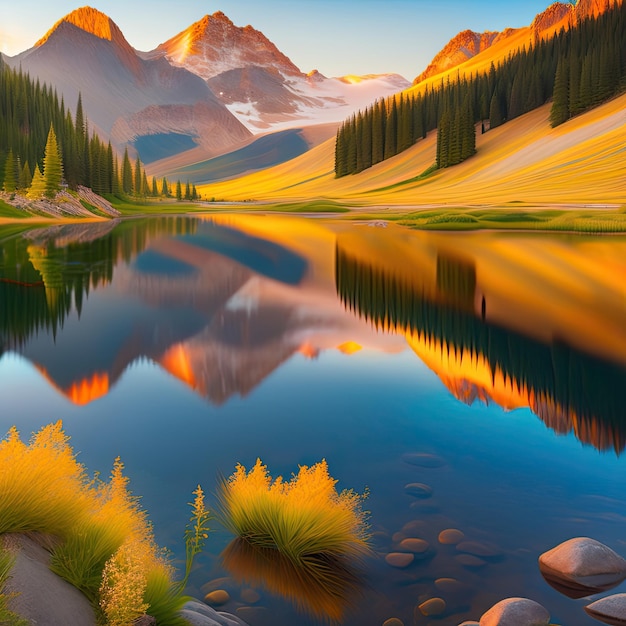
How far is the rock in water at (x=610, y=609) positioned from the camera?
201 inches

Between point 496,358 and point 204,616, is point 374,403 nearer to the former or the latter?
point 496,358

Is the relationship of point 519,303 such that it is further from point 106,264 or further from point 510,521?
point 106,264

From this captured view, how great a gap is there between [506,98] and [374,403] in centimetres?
13833

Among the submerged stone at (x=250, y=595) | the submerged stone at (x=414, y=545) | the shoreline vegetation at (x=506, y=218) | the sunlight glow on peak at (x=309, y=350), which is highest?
the shoreline vegetation at (x=506, y=218)

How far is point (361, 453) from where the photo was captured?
905 cm

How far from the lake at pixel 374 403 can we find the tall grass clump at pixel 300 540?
13cm

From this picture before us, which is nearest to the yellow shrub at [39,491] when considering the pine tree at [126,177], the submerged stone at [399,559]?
the submerged stone at [399,559]

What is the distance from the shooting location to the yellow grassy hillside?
80.4 m

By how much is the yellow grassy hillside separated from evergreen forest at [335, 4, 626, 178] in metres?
3.76

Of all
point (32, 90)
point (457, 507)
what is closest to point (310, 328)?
point (457, 507)

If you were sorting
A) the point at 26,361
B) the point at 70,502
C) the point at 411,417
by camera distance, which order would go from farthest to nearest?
the point at 26,361 → the point at 411,417 → the point at 70,502

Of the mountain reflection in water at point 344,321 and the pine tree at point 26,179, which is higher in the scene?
the pine tree at point 26,179

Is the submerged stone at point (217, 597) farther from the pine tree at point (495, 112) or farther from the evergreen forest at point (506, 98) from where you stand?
the pine tree at point (495, 112)

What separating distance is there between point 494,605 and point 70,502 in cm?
360
